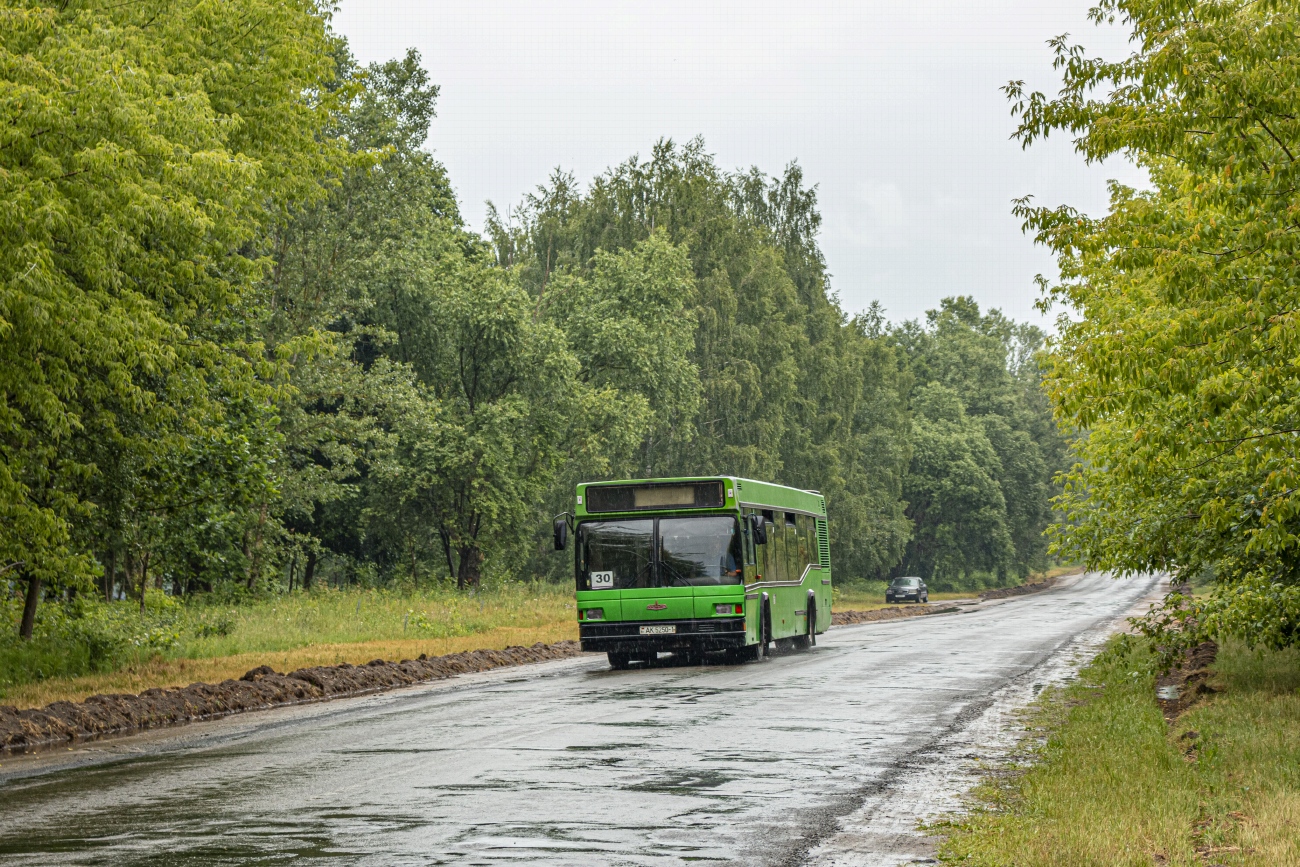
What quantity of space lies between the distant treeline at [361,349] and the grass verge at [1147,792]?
11.1 m

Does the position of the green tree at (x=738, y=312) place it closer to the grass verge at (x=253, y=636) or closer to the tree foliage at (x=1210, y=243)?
the grass verge at (x=253, y=636)

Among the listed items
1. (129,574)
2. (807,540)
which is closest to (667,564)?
(807,540)

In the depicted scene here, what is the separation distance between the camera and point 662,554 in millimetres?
23469

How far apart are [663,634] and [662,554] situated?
136 centimetres

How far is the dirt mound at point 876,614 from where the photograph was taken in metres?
47.6

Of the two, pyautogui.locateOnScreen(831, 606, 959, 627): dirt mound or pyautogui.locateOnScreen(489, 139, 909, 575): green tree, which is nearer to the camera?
pyautogui.locateOnScreen(831, 606, 959, 627): dirt mound

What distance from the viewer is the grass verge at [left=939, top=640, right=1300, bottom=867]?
7.72m

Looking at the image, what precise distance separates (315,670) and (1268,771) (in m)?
13.7

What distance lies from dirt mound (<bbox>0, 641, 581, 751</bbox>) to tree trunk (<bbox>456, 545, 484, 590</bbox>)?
2522 cm

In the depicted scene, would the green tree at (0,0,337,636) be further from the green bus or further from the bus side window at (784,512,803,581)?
the bus side window at (784,512,803,581)

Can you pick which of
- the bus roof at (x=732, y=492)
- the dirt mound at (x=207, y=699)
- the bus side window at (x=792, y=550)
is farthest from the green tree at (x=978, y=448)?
the dirt mound at (x=207, y=699)

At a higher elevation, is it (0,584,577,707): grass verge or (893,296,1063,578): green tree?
(893,296,1063,578): green tree

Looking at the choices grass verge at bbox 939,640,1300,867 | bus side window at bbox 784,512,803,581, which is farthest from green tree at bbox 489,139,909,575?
grass verge at bbox 939,640,1300,867

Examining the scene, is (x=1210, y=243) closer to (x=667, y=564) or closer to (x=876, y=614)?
(x=667, y=564)
